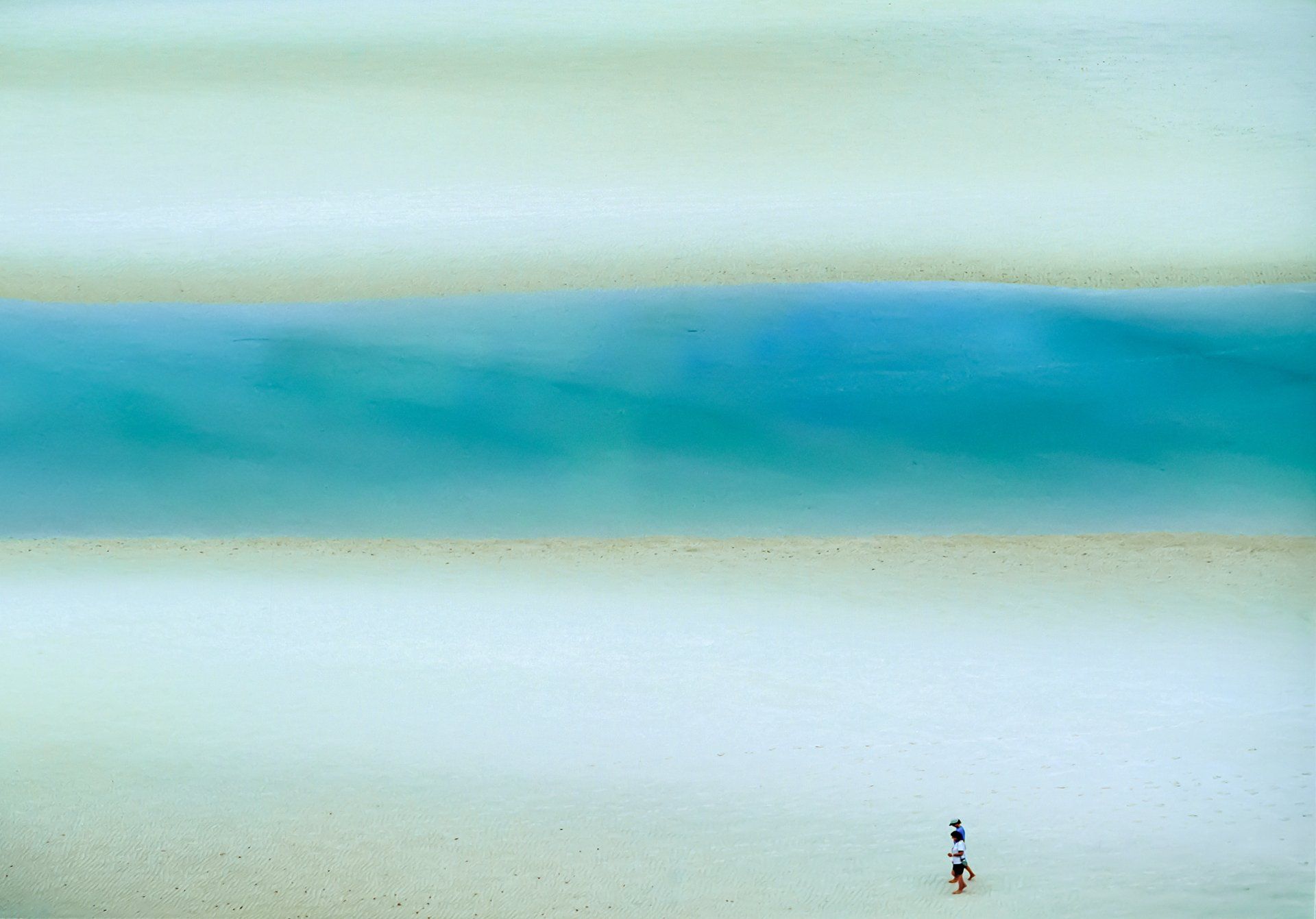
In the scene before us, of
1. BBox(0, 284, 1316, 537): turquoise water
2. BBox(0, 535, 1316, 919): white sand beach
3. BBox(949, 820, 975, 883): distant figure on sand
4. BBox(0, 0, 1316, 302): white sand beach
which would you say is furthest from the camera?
BBox(0, 0, 1316, 302): white sand beach

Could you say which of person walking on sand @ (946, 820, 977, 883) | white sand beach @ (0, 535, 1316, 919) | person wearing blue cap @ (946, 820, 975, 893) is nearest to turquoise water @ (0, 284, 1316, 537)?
white sand beach @ (0, 535, 1316, 919)

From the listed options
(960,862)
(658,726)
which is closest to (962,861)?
(960,862)

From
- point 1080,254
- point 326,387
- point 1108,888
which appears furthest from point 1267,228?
point 326,387

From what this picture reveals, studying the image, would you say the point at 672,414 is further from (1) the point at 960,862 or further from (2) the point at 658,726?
(1) the point at 960,862

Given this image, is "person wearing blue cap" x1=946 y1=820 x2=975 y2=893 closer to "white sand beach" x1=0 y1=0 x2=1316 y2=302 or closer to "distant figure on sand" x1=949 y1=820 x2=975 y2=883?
"distant figure on sand" x1=949 y1=820 x2=975 y2=883

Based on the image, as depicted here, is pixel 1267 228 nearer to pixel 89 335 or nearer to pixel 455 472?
pixel 455 472
